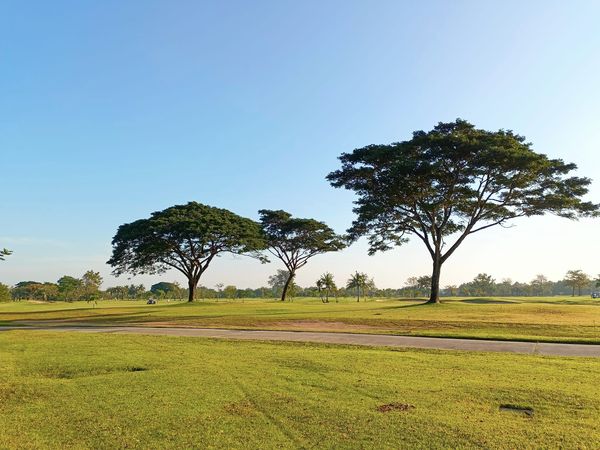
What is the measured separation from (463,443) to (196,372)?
714 centimetres

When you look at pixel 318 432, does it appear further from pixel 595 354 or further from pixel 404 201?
pixel 404 201

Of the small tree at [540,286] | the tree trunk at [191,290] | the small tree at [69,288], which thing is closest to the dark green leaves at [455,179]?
the tree trunk at [191,290]

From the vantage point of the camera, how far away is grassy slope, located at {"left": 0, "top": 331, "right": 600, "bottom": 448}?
6.56m

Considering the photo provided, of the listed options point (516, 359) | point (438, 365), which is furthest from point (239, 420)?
point (516, 359)

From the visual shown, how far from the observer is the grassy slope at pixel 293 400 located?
656 cm

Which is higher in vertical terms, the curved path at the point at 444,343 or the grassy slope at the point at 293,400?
the grassy slope at the point at 293,400

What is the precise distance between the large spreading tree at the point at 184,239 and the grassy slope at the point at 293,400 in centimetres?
4354

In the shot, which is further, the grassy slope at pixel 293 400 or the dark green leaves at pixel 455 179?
the dark green leaves at pixel 455 179

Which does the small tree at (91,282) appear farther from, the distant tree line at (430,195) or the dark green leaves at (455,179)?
the dark green leaves at (455,179)

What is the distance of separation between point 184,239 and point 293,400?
52900 mm

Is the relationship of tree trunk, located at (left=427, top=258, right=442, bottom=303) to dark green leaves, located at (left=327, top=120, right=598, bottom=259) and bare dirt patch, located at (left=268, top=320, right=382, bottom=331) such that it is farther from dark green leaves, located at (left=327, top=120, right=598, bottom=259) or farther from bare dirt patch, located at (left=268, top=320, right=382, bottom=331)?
bare dirt patch, located at (left=268, top=320, right=382, bottom=331)

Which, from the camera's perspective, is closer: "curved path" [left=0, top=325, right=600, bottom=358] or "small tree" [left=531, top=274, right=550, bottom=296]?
"curved path" [left=0, top=325, right=600, bottom=358]

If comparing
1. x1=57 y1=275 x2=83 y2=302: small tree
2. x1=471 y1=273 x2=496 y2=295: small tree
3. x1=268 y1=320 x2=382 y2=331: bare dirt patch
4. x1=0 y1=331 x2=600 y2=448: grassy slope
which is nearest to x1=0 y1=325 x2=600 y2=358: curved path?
x1=0 y1=331 x2=600 y2=448: grassy slope

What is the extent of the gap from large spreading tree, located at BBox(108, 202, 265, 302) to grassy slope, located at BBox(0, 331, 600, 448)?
143ft
